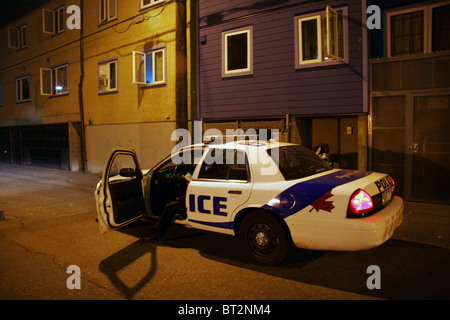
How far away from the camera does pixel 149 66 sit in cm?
1271

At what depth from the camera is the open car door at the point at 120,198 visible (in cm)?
506

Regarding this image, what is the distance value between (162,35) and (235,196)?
9.07 m

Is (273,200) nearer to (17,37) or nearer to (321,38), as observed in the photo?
(321,38)

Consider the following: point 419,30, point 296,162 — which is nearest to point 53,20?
point 419,30

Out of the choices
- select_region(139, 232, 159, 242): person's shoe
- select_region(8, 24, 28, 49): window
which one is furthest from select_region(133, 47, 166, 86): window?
select_region(8, 24, 28, 49): window

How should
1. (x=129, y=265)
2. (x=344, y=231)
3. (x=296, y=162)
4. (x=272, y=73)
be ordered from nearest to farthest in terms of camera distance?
(x=344, y=231) < (x=129, y=265) < (x=296, y=162) < (x=272, y=73)

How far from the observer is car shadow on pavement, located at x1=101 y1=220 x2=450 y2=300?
3861 mm

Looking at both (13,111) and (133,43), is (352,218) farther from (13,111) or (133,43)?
(13,111)

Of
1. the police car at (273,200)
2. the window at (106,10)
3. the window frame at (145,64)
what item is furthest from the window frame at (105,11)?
the police car at (273,200)

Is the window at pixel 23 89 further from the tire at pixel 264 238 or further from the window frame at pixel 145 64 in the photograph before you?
the tire at pixel 264 238

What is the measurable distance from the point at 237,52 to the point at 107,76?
6261mm

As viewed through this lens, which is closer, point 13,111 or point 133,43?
point 133,43
